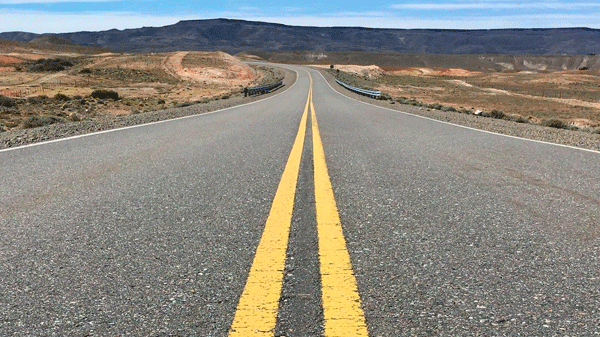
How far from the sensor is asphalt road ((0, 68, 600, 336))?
7.48 ft

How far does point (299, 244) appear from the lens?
3.20 meters

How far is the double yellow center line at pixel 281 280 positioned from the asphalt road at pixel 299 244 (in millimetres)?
43

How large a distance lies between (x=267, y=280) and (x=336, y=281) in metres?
0.37

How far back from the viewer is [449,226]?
3.72m

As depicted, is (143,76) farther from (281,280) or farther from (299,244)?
(281,280)

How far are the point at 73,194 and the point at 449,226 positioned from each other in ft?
11.6

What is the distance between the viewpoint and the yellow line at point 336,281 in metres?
2.14

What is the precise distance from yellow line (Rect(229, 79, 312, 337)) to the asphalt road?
41 millimetres

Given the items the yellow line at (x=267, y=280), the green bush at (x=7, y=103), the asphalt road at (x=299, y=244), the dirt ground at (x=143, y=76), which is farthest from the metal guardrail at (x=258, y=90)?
the yellow line at (x=267, y=280)

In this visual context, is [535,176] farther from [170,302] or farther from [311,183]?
[170,302]

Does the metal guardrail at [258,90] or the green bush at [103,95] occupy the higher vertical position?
the metal guardrail at [258,90]

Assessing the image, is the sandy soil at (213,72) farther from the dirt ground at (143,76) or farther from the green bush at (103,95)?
the green bush at (103,95)

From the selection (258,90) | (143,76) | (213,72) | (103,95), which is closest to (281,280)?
(258,90)

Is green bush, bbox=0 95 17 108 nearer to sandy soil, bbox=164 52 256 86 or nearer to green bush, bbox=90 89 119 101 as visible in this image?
green bush, bbox=90 89 119 101
